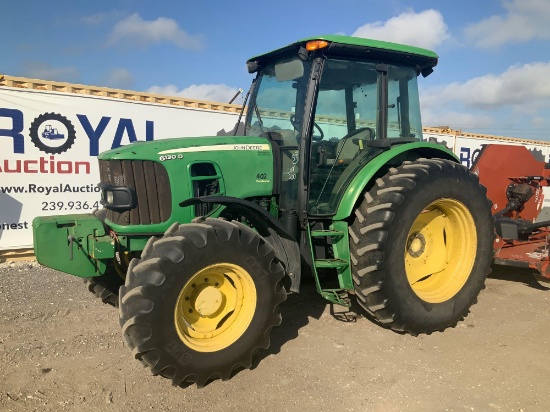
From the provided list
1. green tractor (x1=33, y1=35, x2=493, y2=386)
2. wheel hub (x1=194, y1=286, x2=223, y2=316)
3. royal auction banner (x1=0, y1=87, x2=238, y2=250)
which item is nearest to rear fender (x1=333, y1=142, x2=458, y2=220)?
green tractor (x1=33, y1=35, x2=493, y2=386)

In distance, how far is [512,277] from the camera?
6004 millimetres

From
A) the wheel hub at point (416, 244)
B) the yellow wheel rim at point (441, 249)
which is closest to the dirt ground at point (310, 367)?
the yellow wheel rim at point (441, 249)

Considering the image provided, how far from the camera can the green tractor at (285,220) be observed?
312 centimetres

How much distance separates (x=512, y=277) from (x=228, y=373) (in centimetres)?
440

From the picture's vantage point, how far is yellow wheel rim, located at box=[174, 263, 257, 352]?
10.5 feet

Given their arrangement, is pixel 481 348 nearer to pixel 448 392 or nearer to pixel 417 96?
pixel 448 392

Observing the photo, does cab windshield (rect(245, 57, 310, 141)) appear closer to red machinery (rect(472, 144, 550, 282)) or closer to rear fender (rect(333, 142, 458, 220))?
rear fender (rect(333, 142, 458, 220))

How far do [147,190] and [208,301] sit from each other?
37.8 inches

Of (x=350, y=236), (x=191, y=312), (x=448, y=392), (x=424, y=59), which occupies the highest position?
(x=424, y=59)

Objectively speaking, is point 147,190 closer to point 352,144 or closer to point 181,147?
point 181,147

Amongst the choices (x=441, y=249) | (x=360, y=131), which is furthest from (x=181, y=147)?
(x=441, y=249)

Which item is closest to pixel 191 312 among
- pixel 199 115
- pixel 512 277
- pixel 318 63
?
pixel 318 63

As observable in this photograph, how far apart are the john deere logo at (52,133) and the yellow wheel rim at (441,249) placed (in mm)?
5606

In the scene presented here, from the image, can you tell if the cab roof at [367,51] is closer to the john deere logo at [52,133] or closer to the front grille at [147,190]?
the front grille at [147,190]
